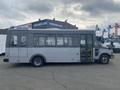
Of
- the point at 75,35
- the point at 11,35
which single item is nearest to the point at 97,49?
the point at 75,35

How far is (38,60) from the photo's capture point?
569 inches

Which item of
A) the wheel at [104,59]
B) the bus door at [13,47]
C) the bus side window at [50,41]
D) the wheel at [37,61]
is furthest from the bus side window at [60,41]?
the wheel at [104,59]

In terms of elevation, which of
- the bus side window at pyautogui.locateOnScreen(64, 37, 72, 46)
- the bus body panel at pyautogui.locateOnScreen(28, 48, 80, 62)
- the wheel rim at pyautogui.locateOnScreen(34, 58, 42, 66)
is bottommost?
the wheel rim at pyautogui.locateOnScreen(34, 58, 42, 66)

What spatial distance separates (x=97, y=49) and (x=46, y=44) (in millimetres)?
3819

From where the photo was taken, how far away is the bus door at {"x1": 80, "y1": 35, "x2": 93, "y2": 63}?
14.8 m

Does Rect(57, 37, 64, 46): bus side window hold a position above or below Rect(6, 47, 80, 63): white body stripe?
above

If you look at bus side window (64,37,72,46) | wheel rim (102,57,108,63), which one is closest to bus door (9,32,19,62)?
bus side window (64,37,72,46)

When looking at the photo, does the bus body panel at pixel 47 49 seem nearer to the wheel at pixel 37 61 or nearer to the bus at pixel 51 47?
the bus at pixel 51 47

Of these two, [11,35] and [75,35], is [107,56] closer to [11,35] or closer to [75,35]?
[75,35]

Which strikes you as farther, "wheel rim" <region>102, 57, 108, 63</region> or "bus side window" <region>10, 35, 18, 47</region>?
"wheel rim" <region>102, 57, 108, 63</region>

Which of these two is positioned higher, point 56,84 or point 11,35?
point 11,35

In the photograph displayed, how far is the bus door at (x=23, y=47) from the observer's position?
1411 centimetres

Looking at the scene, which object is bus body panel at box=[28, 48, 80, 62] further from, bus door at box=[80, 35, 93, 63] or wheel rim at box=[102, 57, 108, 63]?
wheel rim at box=[102, 57, 108, 63]

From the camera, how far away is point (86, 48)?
14844 mm
